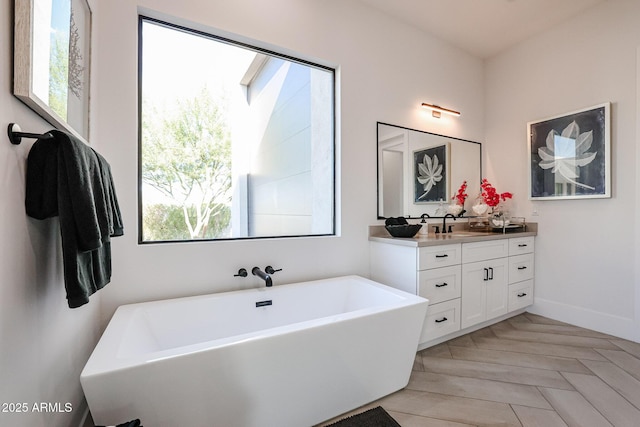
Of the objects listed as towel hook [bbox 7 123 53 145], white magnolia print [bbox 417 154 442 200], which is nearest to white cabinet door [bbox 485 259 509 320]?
white magnolia print [bbox 417 154 442 200]

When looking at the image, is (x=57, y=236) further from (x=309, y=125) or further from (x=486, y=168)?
(x=486, y=168)

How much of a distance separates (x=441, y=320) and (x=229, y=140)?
7.52 ft

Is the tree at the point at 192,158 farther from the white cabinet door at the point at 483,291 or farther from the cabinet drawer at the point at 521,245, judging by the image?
the cabinet drawer at the point at 521,245

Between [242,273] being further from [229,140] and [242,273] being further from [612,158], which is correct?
[612,158]

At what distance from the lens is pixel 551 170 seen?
2.85 metres

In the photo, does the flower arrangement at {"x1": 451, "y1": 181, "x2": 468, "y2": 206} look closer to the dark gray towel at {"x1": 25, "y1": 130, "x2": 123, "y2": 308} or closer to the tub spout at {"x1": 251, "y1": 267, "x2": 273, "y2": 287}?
the tub spout at {"x1": 251, "y1": 267, "x2": 273, "y2": 287}

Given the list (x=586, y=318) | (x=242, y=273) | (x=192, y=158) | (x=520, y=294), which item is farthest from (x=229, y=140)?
(x=586, y=318)

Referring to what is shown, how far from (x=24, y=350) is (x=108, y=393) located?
0.97 ft

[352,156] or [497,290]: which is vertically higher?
[352,156]

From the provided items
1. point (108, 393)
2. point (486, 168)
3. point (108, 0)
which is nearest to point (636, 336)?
point (486, 168)

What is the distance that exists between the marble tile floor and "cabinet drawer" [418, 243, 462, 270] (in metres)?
0.70

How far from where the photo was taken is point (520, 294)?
286cm

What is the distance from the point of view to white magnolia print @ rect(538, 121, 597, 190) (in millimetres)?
2605

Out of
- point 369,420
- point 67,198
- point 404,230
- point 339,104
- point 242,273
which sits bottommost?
point 369,420
